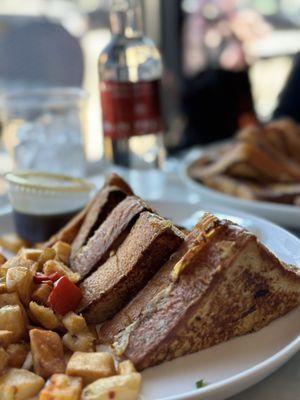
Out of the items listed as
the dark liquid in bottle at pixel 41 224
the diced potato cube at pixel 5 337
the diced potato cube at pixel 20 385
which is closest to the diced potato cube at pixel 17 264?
the diced potato cube at pixel 5 337

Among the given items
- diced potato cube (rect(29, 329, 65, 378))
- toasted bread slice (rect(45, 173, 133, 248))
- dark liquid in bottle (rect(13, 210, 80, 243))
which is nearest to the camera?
diced potato cube (rect(29, 329, 65, 378))

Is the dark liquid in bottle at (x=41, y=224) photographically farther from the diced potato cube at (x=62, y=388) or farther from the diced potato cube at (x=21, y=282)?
the diced potato cube at (x=62, y=388)

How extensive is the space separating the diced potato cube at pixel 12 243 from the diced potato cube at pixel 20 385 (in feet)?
2.51

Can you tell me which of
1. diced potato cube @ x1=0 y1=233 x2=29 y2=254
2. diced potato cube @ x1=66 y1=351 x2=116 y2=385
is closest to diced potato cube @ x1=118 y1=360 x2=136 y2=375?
diced potato cube @ x1=66 y1=351 x2=116 y2=385

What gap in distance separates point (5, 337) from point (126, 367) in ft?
0.94

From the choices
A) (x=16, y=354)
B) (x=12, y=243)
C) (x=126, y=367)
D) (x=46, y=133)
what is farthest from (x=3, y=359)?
(x=46, y=133)

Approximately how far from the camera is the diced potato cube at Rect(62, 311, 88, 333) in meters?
1.42

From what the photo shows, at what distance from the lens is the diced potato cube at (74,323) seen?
1.42 m

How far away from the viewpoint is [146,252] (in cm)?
147

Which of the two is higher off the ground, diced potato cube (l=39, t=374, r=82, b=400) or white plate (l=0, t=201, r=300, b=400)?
diced potato cube (l=39, t=374, r=82, b=400)

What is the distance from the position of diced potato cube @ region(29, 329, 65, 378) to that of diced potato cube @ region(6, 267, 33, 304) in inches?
6.0

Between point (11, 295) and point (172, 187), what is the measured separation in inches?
61.4

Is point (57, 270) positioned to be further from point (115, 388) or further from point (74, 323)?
point (115, 388)

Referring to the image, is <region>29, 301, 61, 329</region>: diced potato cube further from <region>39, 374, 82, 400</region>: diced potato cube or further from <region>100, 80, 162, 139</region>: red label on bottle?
<region>100, 80, 162, 139</region>: red label on bottle
